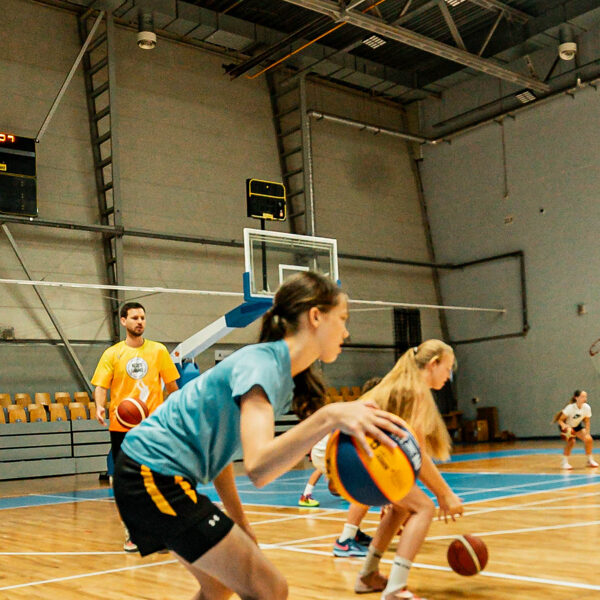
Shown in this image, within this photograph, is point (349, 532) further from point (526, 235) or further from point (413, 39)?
point (526, 235)

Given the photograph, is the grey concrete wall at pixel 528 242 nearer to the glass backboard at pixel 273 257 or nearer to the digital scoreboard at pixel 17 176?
the glass backboard at pixel 273 257

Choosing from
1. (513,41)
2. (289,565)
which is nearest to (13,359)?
(289,565)

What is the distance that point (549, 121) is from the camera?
20.1 meters

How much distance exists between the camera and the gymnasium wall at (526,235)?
63.5ft

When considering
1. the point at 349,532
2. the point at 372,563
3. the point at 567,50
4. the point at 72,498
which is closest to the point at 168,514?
the point at 372,563

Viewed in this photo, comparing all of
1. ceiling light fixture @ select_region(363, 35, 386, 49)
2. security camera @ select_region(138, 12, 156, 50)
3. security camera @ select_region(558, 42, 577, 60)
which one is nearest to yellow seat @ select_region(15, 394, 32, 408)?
security camera @ select_region(138, 12, 156, 50)

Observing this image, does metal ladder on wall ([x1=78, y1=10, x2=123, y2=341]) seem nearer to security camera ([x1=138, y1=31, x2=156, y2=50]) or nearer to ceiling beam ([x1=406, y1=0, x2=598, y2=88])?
security camera ([x1=138, y1=31, x2=156, y2=50])

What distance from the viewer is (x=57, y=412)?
49.1ft

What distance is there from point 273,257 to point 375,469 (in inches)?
394

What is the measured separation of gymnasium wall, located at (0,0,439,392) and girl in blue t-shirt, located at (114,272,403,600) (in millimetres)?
13997

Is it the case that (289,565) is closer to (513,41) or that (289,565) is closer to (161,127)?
(161,127)

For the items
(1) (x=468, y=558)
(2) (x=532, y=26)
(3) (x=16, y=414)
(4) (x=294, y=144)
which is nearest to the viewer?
(1) (x=468, y=558)

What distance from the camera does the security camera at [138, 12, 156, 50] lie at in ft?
54.2

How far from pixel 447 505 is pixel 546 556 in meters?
1.45
